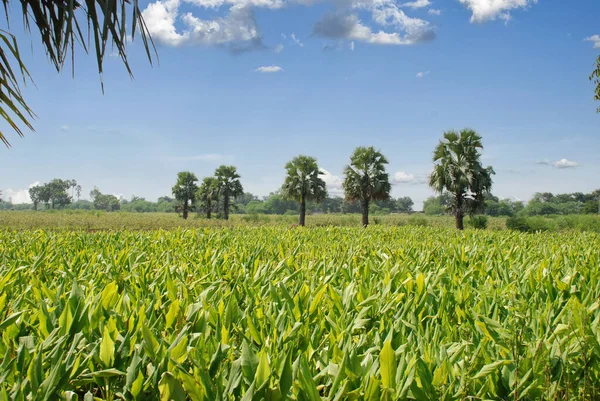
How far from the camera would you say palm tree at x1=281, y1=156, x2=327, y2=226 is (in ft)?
136

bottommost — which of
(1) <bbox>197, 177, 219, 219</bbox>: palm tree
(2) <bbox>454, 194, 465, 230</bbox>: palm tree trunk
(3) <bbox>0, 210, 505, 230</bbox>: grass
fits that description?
Answer: (3) <bbox>0, 210, 505, 230</bbox>: grass

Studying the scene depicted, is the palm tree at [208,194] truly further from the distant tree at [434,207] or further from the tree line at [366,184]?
the distant tree at [434,207]

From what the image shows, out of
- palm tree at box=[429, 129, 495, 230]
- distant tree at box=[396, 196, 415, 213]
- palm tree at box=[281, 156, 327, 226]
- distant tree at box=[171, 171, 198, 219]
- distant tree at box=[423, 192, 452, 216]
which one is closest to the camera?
palm tree at box=[429, 129, 495, 230]

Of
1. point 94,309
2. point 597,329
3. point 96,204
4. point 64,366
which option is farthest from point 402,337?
point 96,204

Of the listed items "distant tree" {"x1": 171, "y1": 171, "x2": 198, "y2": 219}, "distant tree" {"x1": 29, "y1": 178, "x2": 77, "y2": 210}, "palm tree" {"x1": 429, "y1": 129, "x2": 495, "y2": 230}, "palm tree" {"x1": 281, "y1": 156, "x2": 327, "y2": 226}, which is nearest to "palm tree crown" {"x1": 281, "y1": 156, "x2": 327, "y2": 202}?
"palm tree" {"x1": 281, "y1": 156, "x2": 327, "y2": 226}

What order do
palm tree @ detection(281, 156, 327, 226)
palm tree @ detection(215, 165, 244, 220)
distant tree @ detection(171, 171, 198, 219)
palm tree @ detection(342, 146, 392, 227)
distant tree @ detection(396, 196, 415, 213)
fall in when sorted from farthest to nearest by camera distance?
1. distant tree @ detection(396, 196, 415, 213)
2. distant tree @ detection(171, 171, 198, 219)
3. palm tree @ detection(215, 165, 244, 220)
4. palm tree @ detection(281, 156, 327, 226)
5. palm tree @ detection(342, 146, 392, 227)

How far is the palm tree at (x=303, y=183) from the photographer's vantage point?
4134 centimetres

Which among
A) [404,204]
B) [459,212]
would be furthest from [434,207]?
[459,212]

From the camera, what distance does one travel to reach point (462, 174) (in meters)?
27.9

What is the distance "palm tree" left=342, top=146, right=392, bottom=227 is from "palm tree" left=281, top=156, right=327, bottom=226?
5.33m

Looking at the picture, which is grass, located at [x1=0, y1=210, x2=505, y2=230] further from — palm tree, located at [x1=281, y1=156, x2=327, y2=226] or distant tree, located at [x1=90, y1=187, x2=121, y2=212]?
distant tree, located at [x1=90, y1=187, x2=121, y2=212]

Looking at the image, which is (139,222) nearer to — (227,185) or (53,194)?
(227,185)

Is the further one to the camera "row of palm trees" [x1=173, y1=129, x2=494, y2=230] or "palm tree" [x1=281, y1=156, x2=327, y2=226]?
"palm tree" [x1=281, y1=156, x2=327, y2=226]

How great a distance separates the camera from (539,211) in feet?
361
